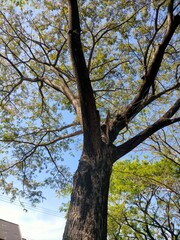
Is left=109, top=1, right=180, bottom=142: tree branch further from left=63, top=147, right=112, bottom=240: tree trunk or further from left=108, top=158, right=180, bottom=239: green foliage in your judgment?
left=108, top=158, right=180, bottom=239: green foliage

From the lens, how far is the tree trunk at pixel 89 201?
2.91 meters

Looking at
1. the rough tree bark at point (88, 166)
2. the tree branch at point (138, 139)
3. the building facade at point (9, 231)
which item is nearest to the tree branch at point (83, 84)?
the rough tree bark at point (88, 166)

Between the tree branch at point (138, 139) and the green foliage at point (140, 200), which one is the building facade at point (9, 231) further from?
the tree branch at point (138, 139)

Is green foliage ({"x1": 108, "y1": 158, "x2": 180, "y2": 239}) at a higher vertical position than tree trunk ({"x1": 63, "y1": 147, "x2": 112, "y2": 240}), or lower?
higher

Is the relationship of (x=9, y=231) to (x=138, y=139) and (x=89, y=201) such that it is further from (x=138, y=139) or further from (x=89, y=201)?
(x=89, y=201)

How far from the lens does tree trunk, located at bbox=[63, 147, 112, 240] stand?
2912 mm

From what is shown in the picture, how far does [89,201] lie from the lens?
3.12 m

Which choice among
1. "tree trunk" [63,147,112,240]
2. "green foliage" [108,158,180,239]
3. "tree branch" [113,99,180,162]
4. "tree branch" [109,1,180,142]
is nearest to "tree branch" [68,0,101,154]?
"tree trunk" [63,147,112,240]

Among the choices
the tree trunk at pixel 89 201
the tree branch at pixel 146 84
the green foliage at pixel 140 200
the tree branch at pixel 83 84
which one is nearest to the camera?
the tree trunk at pixel 89 201

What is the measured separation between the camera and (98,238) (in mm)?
2928

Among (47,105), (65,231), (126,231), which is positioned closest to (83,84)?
(65,231)

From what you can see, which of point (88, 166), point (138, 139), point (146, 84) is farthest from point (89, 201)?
point (146, 84)

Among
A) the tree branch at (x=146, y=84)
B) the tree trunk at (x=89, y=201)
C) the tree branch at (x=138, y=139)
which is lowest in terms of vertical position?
the tree trunk at (x=89, y=201)

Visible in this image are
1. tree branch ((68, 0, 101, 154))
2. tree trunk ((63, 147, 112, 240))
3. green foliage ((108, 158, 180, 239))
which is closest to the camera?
tree trunk ((63, 147, 112, 240))
